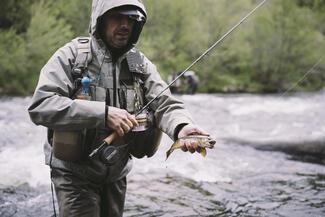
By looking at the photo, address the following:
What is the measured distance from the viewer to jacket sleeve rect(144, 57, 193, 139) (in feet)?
8.95

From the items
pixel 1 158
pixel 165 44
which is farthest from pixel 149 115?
pixel 165 44

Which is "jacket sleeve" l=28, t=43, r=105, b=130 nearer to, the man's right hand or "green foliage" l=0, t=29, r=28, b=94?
the man's right hand

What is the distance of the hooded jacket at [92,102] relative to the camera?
8.11 ft

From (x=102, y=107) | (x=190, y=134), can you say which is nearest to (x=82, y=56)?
(x=102, y=107)

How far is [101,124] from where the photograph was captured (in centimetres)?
250

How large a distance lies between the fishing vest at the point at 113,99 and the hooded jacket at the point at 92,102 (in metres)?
0.03

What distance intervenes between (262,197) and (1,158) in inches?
200

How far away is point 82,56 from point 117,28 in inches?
12.5

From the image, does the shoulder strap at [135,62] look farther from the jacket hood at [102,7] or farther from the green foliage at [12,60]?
the green foliage at [12,60]

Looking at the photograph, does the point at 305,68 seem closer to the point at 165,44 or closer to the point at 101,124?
the point at 165,44

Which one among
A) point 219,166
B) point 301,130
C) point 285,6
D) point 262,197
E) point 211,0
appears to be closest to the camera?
point 262,197

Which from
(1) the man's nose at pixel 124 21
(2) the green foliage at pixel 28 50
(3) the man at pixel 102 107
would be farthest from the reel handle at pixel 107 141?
(2) the green foliage at pixel 28 50

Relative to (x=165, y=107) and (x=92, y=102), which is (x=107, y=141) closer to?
(x=92, y=102)

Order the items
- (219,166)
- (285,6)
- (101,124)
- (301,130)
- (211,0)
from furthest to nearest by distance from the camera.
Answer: (211,0)
(285,6)
(301,130)
(219,166)
(101,124)
